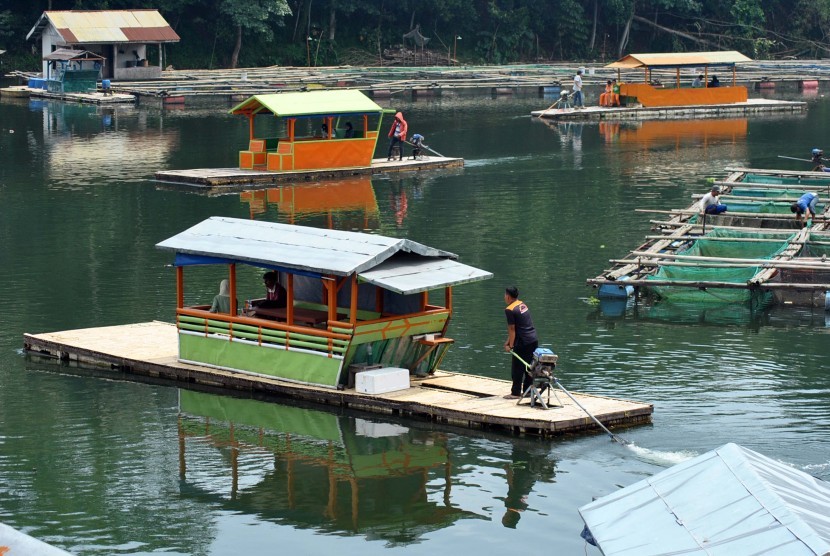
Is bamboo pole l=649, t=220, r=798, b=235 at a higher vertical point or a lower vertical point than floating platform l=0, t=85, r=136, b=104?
lower

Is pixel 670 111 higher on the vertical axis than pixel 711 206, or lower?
higher

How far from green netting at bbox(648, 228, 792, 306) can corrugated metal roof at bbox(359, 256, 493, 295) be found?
10.2 meters

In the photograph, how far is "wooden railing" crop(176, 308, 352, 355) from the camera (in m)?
25.7

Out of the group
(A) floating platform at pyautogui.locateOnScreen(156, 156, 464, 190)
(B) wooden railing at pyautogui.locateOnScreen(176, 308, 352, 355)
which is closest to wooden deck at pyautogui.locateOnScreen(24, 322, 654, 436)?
(B) wooden railing at pyautogui.locateOnScreen(176, 308, 352, 355)

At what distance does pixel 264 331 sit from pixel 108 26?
71.6 m

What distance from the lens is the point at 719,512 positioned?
16.1 m

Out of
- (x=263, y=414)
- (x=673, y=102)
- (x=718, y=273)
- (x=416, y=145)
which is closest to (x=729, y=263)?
Result: (x=718, y=273)

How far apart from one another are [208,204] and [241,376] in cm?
2385

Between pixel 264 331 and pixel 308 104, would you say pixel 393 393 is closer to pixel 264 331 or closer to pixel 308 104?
pixel 264 331

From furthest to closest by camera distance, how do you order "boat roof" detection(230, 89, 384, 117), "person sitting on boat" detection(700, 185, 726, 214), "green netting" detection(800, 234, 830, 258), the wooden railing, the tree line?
1. the tree line
2. "boat roof" detection(230, 89, 384, 117)
3. "person sitting on boat" detection(700, 185, 726, 214)
4. "green netting" detection(800, 234, 830, 258)
5. the wooden railing

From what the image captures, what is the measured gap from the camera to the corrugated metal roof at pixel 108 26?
9269 centimetres

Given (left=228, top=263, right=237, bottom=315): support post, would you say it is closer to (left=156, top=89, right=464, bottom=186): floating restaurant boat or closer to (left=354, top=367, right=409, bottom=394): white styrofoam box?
(left=354, top=367, right=409, bottom=394): white styrofoam box

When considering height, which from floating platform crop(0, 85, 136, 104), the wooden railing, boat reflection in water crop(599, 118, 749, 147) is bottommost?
the wooden railing

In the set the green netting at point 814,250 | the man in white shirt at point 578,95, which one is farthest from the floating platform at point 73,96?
the green netting at point 814,250
